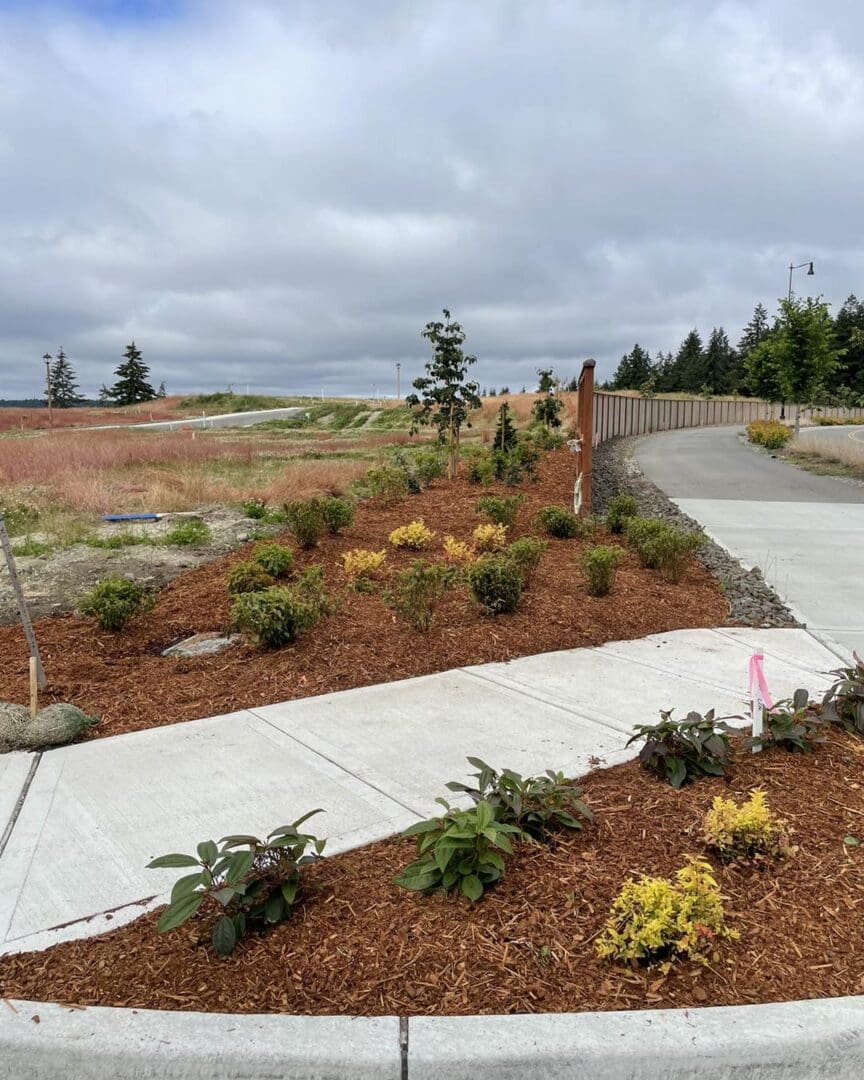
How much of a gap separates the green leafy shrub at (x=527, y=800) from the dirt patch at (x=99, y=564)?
4.70m

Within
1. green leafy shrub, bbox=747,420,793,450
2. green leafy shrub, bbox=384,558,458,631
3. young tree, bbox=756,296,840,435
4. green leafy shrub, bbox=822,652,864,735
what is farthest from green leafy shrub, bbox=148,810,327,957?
young tree, bbox=756,296,840,435

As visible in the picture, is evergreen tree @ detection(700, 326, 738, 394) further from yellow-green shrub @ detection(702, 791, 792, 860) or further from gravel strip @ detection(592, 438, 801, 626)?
yellow-green shrub @ detection(702, 791, 792, 860)

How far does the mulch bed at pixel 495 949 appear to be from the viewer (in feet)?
6.68

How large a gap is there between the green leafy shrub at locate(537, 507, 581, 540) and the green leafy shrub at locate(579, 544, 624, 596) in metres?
2.07

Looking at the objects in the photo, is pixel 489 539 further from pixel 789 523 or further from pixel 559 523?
pixel 789 523

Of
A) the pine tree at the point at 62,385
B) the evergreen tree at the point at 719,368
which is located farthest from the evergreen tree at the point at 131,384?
the evergreen tree at the point at 719,368

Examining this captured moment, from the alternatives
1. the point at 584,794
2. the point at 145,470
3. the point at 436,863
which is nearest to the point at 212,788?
the point at 436,863

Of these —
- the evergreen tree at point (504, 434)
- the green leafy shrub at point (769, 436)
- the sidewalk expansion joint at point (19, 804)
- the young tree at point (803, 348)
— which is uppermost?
the young tree at point (803, 348)

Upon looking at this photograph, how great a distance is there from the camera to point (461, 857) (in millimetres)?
2510

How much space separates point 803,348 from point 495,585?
2893cm

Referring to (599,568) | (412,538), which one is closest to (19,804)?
(599,568)

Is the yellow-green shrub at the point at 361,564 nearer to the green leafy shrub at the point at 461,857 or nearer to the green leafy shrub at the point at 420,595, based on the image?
the green leafy shrub at the point at 420,595

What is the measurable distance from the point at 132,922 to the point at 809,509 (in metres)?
11.3

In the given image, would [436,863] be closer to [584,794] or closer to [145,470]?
[584,794]
